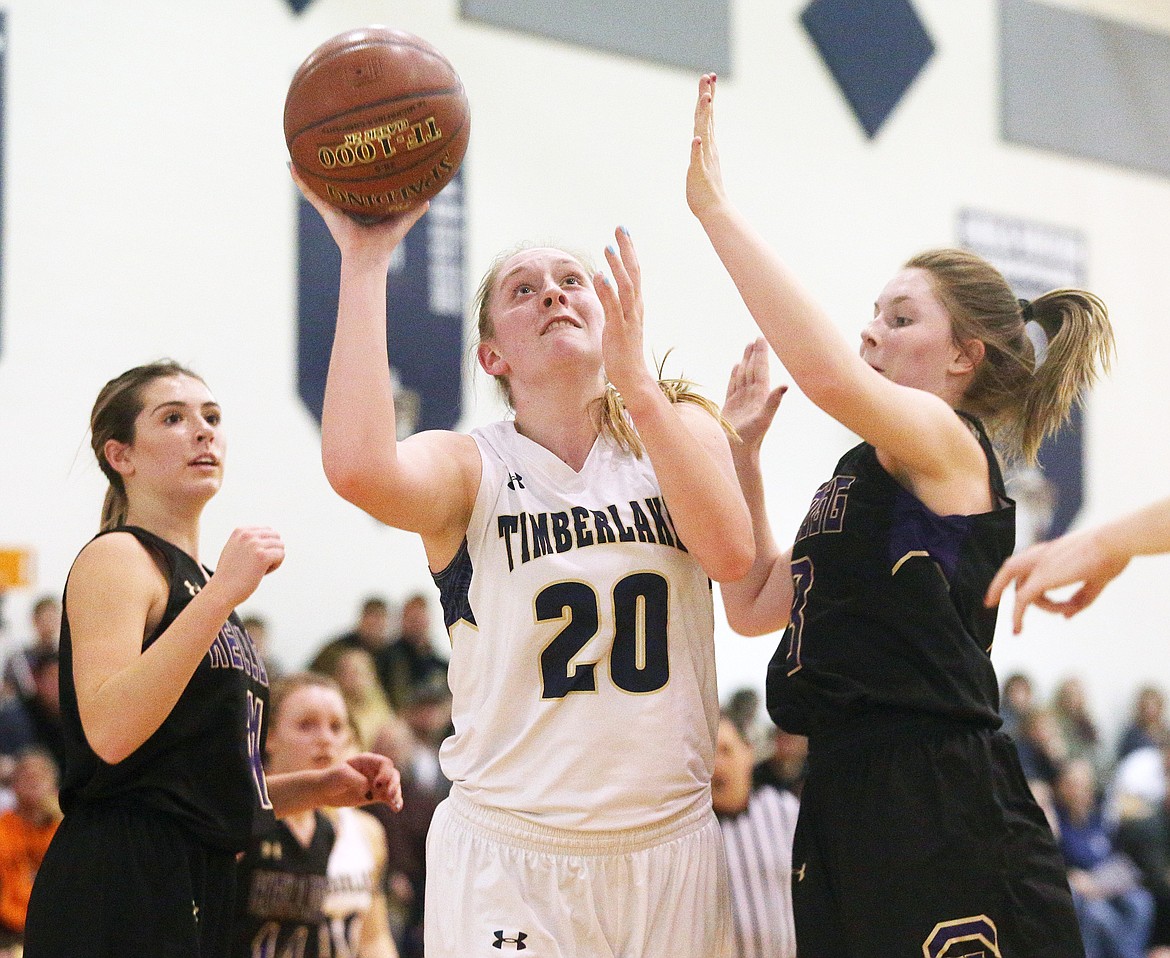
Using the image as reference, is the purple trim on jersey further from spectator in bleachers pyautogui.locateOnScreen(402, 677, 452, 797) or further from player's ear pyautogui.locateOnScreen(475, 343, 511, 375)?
spectator in bleachers pyautogui.locateOnScreen(402, 677, 452, 797)

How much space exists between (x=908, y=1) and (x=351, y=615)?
730cm

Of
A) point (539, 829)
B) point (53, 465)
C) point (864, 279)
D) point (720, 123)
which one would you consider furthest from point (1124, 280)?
point (539, 829)

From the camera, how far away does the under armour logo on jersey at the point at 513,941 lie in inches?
110

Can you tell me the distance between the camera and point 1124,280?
13352 millimetres

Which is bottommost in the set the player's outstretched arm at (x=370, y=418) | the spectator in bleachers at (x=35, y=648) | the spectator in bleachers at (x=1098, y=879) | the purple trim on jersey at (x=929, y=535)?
the spectator in bleachers at (x=1098, y=879)

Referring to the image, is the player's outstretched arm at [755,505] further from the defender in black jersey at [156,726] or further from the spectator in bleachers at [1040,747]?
the spectator in bleachers at [1040,747]

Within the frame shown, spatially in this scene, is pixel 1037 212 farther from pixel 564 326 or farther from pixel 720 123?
pixel 564 326

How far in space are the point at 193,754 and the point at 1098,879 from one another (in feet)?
26.9

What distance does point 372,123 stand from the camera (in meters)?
2.95

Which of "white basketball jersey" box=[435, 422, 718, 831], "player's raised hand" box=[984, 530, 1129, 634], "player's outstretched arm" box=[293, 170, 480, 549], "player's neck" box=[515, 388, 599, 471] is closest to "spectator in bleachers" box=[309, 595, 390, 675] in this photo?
"player's neck" box=[515, 388, 599, 471]

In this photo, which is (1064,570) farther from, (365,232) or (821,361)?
(365,232)

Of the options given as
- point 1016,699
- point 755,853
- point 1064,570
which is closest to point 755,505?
point 1064,570

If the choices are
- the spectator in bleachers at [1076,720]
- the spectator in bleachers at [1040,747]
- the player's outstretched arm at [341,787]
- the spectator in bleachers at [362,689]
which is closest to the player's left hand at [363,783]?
the player's outstretched arm at [341,787]

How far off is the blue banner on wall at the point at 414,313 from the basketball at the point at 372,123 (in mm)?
6464
